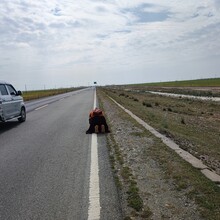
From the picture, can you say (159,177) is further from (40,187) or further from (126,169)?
(40,187)

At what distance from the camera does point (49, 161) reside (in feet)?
24.5

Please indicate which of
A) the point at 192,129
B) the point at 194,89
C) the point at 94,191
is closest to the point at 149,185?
the point at 94,191

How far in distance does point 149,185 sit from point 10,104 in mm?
10744

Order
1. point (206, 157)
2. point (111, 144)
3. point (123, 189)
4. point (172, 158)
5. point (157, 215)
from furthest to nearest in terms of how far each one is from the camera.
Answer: point (111, 144)
point (206, 157)
point (172, 158)
point (123, 189)
point (157, 215)

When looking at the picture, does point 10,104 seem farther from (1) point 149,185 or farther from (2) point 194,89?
(2) point 194,89

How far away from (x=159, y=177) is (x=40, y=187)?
2052 mm

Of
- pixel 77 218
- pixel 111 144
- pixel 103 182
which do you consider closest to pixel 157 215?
pixel 77 218

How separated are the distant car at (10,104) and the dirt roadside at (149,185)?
630 cm

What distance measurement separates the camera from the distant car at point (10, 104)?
45.8 ft

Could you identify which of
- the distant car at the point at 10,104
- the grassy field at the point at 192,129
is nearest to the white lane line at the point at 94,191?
the grassy field at the point at 192,129

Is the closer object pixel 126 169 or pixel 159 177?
pixel 159 177

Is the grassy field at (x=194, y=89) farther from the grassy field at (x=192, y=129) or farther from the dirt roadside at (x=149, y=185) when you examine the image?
the dirt roadside at (x=149, y=185)

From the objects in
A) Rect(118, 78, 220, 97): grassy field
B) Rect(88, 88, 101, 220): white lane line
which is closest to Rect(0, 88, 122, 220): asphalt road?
Rect(88, 88, 101, 220): white lane line

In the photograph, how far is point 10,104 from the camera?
48.8 ft
